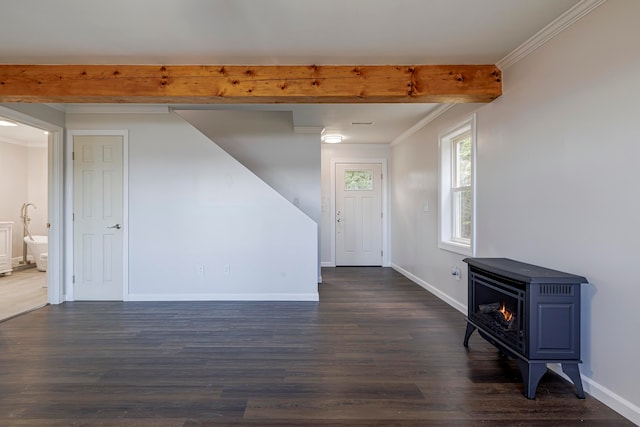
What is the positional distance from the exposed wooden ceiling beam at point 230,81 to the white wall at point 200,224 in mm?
1230

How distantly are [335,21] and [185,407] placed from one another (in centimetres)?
253

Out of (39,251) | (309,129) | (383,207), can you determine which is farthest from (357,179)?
(39,251)

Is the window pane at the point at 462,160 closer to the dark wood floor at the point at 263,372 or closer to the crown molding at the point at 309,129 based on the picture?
the dark wood floor at the point at 263,372

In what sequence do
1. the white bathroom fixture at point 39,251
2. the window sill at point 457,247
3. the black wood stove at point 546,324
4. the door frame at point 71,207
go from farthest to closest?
1. the white bathroom fixture at point 39,251
2. the door frame at point 71,207
3. the window sill at point 457,247
4. the black wood stove at point 546,324

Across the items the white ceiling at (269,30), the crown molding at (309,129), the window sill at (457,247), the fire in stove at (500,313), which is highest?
the white ceiling at (269,30)

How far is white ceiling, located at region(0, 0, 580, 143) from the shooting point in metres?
2.05

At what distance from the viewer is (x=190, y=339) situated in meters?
2.90

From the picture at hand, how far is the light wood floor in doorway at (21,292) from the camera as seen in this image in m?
3.78

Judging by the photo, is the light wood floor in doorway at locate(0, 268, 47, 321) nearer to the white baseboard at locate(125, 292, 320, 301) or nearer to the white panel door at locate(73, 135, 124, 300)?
the white panel door at locate(73, 135, 124, 300)

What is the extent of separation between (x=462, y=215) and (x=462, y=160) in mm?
647

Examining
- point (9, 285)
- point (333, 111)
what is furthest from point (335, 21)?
point (9, 285)

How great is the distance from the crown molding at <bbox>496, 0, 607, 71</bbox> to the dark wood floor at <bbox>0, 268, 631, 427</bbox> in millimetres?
2315

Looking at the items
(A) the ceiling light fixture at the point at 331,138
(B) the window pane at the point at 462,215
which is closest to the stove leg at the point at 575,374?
(B) the window pane at the point at 462,215

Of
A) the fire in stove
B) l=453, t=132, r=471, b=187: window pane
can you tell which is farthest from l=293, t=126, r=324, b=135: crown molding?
the fire in stove
